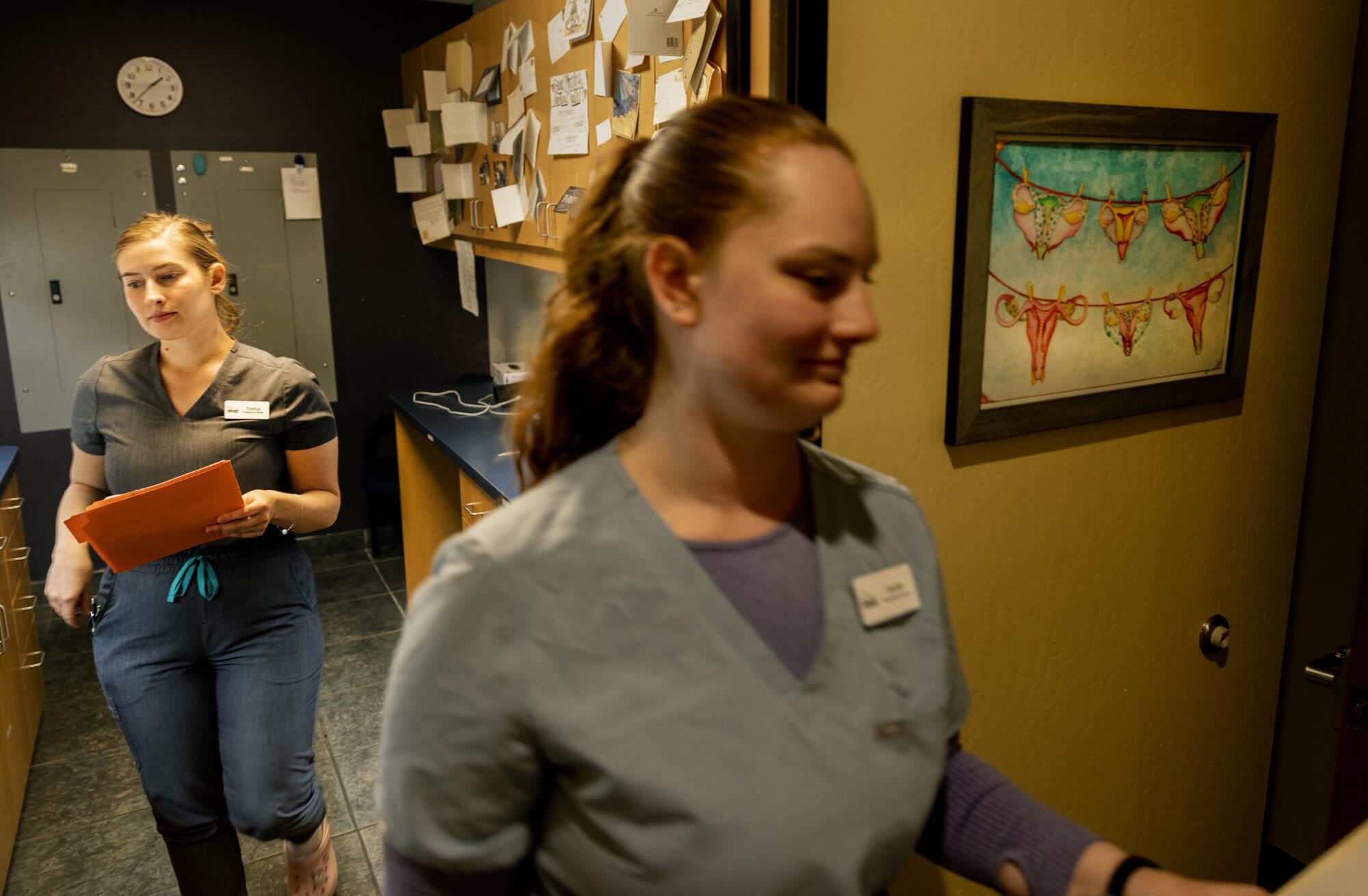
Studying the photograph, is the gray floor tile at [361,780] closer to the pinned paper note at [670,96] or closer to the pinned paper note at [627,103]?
the pinned paper note at [627,103]

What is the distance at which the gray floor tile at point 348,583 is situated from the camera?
13.4ft

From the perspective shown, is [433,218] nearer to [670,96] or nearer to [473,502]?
[473,502]

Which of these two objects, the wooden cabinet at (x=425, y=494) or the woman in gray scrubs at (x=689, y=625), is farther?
the wooden cabinet at (x=425, y=494)

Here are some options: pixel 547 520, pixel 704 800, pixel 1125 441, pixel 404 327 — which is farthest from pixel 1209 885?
pixel 404 327

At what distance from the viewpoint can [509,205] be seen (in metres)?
2.89

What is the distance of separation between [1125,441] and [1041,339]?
0.33 m

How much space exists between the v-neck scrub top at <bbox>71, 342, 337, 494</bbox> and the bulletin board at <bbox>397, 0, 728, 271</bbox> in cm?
73

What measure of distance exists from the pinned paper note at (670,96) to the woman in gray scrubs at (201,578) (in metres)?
0.95

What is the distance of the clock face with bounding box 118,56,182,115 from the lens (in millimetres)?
3863

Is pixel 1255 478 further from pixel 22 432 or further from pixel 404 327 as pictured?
pixel 22 432

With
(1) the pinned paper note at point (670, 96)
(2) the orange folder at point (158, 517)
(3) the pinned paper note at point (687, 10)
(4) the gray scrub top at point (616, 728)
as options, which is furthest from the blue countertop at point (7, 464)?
(4) the gray scrub top at point (616, 728)

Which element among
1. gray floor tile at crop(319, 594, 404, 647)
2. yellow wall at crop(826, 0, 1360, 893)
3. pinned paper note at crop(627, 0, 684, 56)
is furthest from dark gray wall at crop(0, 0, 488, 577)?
yellow wall at crop(826, 0, 1360, 893)

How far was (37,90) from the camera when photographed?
12.3 ft

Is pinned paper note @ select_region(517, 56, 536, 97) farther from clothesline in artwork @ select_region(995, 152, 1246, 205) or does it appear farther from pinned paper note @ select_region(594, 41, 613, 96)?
clothesline in artwork @ select_region(995, 152, 1246, 205)
